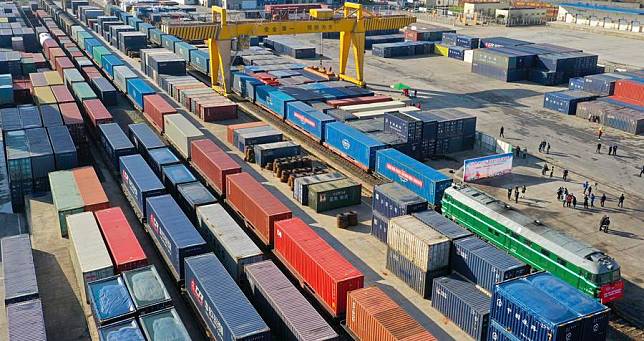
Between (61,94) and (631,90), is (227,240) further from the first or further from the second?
(631,90)

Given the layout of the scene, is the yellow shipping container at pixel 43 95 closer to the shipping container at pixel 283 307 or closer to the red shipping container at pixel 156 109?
the red shipping container at pixel 156 109

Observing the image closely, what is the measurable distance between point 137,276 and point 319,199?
18660 millimetres

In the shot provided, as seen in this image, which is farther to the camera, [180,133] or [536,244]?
[180,133]

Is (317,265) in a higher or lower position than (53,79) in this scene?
lower

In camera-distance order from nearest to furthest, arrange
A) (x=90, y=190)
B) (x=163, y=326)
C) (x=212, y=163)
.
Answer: (x=163, y=326) → (x=90, y=190) → (x=212, y=163)

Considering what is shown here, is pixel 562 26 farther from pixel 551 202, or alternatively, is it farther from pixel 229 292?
pixel 229 292

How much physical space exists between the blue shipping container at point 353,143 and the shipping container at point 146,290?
27092 millimetres

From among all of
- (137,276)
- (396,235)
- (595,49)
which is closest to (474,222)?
(396,235)

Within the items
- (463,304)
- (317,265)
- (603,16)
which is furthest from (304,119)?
(603,16)

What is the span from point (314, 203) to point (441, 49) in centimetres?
8251

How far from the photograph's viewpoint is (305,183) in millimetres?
48438

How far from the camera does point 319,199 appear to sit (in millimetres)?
47000

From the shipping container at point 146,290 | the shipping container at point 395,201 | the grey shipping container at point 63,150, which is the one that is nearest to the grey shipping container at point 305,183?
the shipping container at point 395,201

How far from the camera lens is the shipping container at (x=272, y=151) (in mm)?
55531
